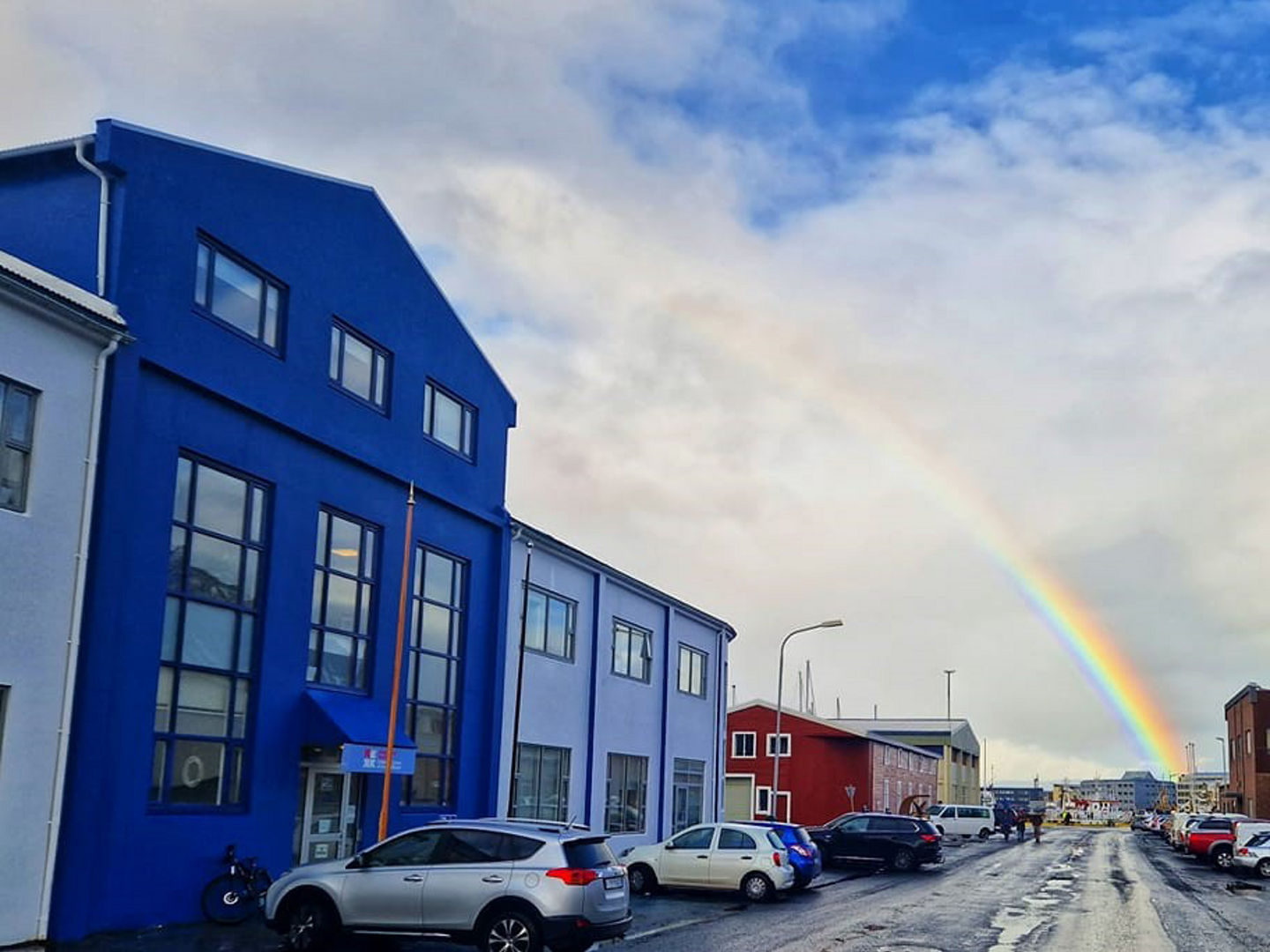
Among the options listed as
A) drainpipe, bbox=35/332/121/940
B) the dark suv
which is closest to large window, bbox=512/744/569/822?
the dark suv

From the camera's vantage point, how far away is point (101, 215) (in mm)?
17609

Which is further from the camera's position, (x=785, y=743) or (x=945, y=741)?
(x=945, y=741)

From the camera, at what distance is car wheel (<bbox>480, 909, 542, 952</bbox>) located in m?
15.4

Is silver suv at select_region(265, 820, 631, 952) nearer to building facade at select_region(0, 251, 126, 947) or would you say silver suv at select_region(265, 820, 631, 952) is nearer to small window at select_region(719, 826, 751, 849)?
building facade at select_region(0, 251, 126, 947)

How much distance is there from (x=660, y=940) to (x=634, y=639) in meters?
17.1

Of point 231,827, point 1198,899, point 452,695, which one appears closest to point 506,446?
point 452,695

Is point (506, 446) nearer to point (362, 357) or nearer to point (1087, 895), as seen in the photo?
point (362, 357)

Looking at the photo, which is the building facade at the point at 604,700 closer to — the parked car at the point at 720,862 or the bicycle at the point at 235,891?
the parked car at the point at 720,862

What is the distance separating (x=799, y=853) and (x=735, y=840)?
1.77 m

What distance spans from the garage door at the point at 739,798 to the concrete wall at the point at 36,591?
4876cm

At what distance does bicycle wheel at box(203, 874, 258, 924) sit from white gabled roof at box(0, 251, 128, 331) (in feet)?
25.0

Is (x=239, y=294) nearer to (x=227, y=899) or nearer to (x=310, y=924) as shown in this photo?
(x=227, y=899)

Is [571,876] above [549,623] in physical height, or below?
below

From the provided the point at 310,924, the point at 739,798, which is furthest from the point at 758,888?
→ the point at 739,798
